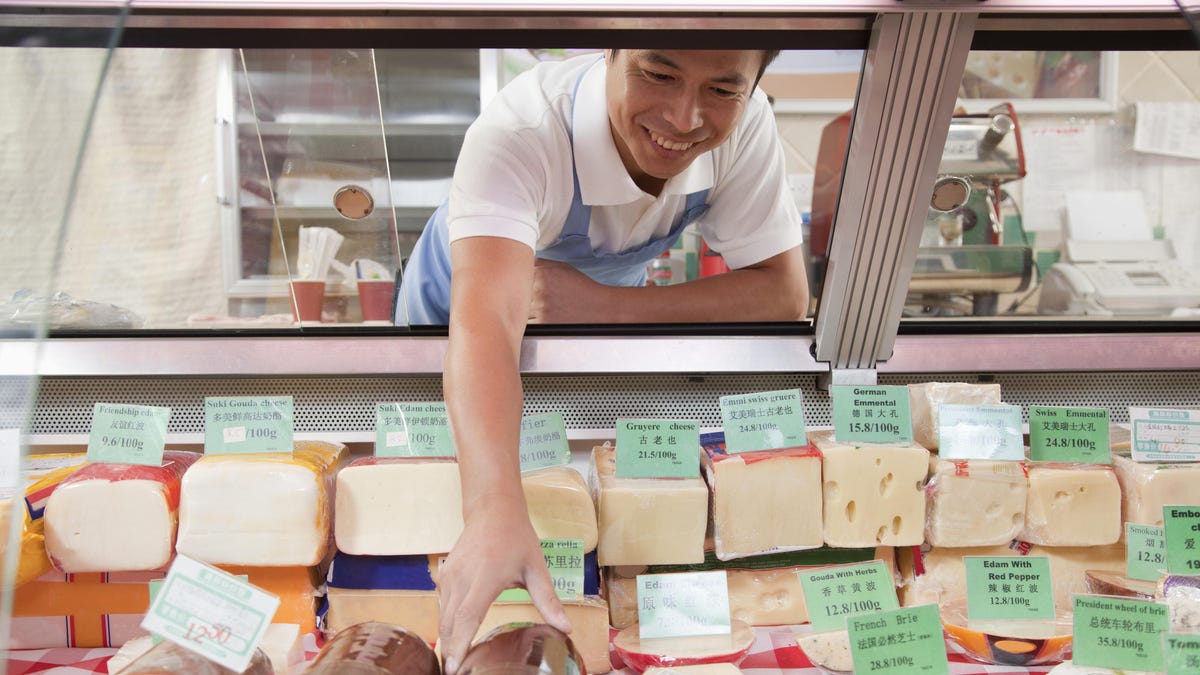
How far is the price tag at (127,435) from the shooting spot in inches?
53.8

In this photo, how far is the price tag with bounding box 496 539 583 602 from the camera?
128cm

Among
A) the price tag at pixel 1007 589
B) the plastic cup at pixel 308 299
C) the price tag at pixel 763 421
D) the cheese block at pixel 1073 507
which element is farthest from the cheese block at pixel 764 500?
the plastic cup at pixel 308 299

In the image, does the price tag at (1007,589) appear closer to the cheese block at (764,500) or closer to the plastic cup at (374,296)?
the cheese block at (764,500)

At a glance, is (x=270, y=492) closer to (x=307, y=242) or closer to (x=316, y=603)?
(x=316, y=603)

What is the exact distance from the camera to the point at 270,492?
131 cm

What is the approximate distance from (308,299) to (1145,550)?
1.47m

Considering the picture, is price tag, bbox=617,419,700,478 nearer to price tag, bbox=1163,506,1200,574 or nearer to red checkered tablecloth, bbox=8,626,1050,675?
red checkered tablecloth, bbox=8,626,1050,675

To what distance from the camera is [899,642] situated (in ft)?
3.78

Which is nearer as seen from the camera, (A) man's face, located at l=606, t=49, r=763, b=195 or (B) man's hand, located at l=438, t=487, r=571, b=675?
(B) man's hand, located at l=438, t=487, r=571, b=675

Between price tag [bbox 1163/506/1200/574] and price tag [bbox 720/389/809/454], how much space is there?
1.86 feet

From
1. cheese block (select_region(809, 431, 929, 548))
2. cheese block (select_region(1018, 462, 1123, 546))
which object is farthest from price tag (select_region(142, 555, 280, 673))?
cheese block (select_region(1018, 462, 1123, 546))

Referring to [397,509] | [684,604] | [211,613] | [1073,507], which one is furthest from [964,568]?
[211,613]

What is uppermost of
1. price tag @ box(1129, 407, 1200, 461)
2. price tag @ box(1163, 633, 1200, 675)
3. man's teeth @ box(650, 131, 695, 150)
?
man's teeth @ box(650, 131, 695, 150)

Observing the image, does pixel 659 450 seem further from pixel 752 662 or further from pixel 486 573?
pixel 486 573
